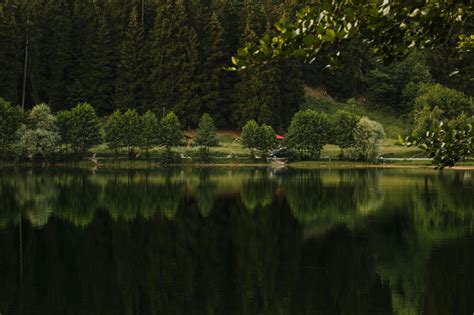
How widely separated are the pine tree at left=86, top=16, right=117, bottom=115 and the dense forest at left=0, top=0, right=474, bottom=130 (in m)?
0.24

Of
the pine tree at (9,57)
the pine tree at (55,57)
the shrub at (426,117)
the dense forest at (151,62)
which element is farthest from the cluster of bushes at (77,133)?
the shrub at (426,117)

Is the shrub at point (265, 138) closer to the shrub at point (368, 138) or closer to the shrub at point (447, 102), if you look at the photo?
the shrub at point (368, 138)

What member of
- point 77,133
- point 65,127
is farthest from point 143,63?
point 77,133

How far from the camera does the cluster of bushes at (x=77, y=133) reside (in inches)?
4380

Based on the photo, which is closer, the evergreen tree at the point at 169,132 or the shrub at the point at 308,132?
the shrub at the point at 308,132

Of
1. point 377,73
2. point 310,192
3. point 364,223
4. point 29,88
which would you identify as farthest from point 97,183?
point 377,73

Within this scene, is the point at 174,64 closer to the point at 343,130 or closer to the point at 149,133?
the point at 149,133

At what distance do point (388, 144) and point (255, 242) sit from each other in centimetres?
9896

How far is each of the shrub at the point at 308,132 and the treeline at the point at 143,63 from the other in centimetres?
1180

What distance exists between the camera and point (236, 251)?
36844 millimetres

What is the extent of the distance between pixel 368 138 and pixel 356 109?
38002mm

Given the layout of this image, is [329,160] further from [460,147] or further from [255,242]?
[460,147]

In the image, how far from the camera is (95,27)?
150250 millimetres

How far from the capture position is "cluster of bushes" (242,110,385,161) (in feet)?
394
